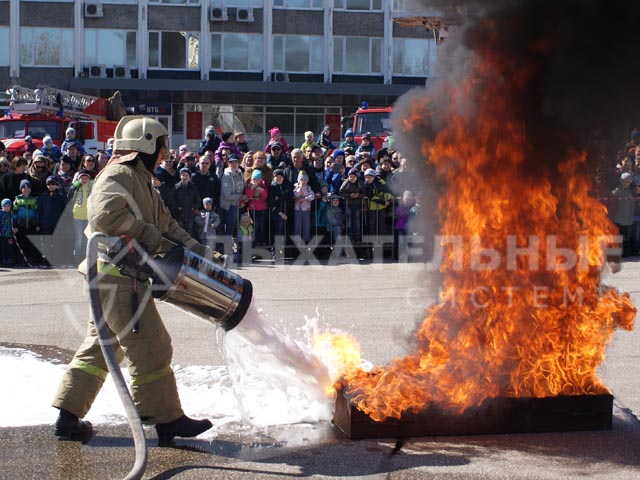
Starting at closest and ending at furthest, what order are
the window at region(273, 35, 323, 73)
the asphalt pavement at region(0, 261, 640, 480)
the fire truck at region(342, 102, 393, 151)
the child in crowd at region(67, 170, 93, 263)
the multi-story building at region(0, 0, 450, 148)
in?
the asphalt pavement at region(0, 261, 640, 480)
the child in crowd at region(67, 170, 93, 263)
the fire truck at region(342, 102, 393, 151)
the multi-story building at region(0, 0, 450, 148)
the window at region(273, 35, 323, 73)

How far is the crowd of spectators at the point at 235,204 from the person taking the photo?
45.5 feet

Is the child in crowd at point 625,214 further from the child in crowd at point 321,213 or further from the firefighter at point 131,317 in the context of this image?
the firefighter at point 131,317

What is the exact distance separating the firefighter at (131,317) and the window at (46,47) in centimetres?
3369

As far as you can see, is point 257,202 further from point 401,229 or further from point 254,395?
point 254,395

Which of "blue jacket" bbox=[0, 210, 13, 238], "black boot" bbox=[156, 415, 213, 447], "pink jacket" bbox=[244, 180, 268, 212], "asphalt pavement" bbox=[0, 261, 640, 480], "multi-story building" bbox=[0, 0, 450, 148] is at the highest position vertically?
"multi-story building" bbox=[0, 0, 450, 148]

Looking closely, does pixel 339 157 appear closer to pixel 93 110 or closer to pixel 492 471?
A: pixel 93 110

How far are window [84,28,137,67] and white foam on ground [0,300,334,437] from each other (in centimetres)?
3277

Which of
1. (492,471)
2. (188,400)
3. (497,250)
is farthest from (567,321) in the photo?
→ (188,400)

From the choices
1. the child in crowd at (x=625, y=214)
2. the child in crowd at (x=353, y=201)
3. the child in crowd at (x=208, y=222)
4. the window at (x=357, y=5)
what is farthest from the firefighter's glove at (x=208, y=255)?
the window at (x=357, y=5)

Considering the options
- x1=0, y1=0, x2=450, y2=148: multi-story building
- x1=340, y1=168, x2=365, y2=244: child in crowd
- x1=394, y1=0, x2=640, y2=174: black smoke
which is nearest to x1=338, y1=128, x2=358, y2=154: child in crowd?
x1=340, y1=168, x2=365, y2=244: child in crowd

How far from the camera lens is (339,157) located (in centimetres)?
1568

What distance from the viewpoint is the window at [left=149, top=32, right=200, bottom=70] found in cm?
3791

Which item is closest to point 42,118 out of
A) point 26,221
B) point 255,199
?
point 26,221

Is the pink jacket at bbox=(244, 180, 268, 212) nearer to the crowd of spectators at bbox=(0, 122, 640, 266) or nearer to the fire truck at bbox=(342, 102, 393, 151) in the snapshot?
the crowd of spectators at bbox=(0, 122, 640, 266)
